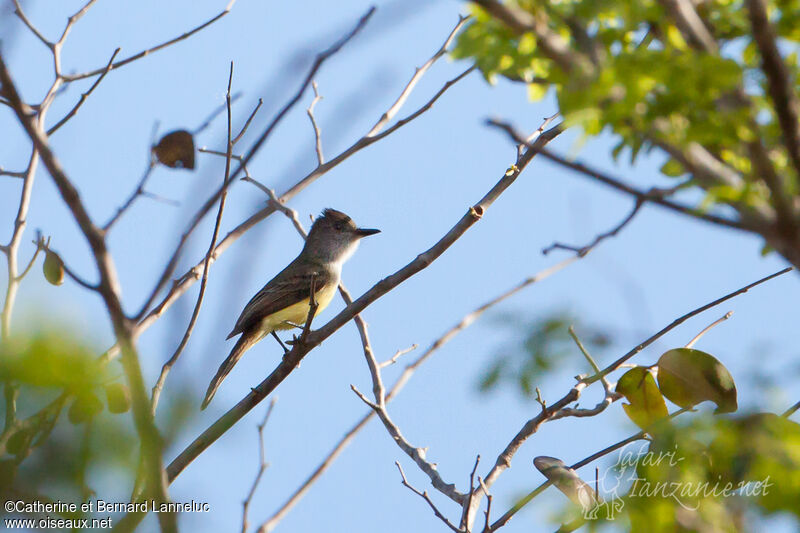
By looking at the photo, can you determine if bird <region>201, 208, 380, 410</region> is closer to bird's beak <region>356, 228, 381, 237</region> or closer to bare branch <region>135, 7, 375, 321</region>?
bird's beak <region>356, 228, 381, 237</region>

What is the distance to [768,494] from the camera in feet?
7.28

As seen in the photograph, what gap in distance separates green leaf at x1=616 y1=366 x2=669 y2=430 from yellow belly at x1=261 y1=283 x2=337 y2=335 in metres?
4.88

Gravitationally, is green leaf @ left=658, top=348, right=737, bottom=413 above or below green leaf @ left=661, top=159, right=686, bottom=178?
below

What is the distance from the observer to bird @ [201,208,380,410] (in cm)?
827

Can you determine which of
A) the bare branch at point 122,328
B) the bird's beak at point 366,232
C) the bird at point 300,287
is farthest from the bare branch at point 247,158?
the bird's beak at point 366,232

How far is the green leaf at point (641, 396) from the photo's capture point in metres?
3.57

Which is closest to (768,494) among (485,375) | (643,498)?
(643,498)

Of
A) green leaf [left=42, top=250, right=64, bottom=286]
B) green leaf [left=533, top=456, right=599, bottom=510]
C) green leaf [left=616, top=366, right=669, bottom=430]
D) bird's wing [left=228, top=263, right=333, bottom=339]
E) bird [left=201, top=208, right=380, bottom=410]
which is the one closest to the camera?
green leaf [left=533, top=456, right=599, bottom=510]

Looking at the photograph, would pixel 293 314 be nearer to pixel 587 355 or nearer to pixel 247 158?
pixel 587 355

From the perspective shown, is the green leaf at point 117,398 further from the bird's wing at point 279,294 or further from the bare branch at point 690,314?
the bird's wing at point 279,294

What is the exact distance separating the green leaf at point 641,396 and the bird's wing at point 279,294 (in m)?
4.68

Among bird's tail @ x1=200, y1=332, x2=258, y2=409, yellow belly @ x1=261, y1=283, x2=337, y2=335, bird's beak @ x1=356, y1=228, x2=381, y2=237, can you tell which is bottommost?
bird's tail @ x1=200, y1=332, x2=258, y2=409

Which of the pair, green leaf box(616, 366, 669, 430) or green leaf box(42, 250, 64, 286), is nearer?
green leaf box(616, 366, 669, 430)

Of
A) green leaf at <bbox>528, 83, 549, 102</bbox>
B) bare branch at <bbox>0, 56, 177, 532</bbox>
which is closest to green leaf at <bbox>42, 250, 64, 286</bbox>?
bare branch at <bbox>0, 56, 177, 532</bbox>
